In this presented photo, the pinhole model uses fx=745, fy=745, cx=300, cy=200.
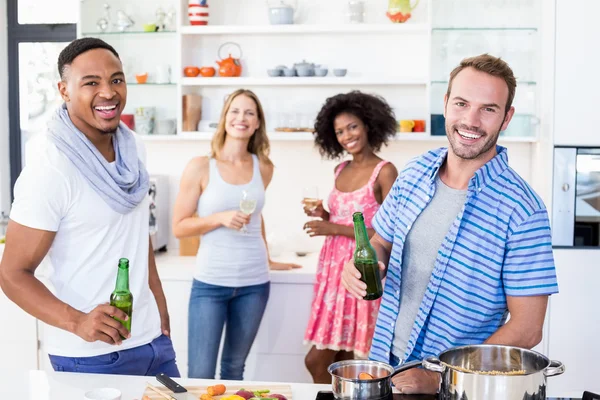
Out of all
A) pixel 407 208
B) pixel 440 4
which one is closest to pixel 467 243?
pixel 407 208

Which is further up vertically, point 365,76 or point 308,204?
point 365,76

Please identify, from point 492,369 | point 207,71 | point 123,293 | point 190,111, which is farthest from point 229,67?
point 492,369

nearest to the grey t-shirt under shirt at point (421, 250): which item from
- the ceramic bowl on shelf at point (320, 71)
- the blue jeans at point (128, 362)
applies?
the blue jeans at point (128, 362)

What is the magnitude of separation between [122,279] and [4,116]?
10.4 ft

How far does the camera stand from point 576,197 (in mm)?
3641

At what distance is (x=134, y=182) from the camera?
2.24m

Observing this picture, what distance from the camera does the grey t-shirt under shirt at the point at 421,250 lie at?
203 centimetres

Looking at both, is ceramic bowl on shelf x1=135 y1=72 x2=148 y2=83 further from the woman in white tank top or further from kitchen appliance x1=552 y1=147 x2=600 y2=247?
kitchen appliance x1=552 y1=147 x2=600 y2=247

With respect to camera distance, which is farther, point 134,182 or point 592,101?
point 592,101

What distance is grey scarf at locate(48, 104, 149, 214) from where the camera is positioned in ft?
6.76

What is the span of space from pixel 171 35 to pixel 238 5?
17.9 inches

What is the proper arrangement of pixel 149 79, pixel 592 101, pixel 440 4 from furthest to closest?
pixel 149 79 → pixel 440 4 → pixel 592 101

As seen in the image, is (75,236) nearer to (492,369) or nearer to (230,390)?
(230,390)

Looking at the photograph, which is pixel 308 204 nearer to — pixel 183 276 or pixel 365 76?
pixel 183 276
